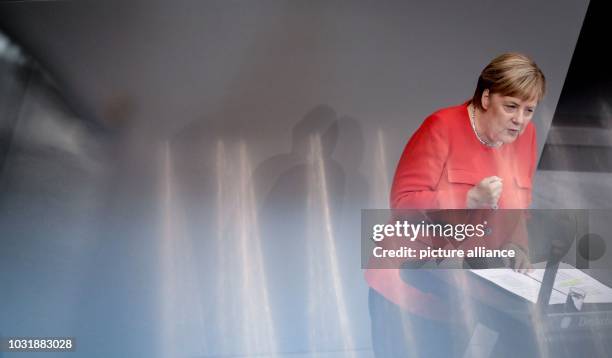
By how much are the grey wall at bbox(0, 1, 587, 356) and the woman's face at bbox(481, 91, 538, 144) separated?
5.2 inches

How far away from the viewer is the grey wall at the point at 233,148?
100 inches

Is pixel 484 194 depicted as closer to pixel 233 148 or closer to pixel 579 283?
pixel 579 283

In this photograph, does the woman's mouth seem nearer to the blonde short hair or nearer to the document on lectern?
the blonde short hair

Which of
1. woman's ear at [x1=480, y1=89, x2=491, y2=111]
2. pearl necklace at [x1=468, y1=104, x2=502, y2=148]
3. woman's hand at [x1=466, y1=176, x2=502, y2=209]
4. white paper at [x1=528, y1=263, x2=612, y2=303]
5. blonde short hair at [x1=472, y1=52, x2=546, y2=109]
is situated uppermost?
blonde short hair at [x1=472, y1=52, x2=546, y2=109]

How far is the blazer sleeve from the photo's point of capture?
8.04 feet

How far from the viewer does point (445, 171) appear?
8.00ft

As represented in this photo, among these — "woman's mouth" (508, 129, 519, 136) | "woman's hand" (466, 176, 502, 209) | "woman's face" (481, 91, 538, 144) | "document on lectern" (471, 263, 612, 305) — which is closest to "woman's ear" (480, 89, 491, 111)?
"woman's face" (481, 91, 538, 144)

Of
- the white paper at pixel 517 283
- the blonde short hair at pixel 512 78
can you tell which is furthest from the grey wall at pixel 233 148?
the white paper at pixel 517 283

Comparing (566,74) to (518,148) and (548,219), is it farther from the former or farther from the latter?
(548,219)

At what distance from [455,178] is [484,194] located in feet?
0.55

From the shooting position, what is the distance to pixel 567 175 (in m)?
2.57

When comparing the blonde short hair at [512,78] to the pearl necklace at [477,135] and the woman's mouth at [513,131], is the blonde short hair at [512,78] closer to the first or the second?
the pearl necklace at [477,135]

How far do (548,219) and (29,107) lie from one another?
8.38 feet

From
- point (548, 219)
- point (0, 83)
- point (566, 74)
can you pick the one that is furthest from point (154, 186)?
point (566, 74)
